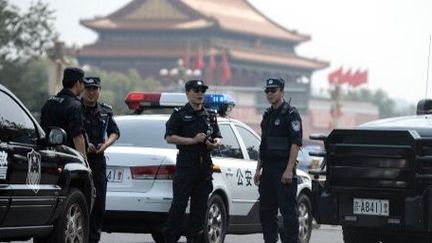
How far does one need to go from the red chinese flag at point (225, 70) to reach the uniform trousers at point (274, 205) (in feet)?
359

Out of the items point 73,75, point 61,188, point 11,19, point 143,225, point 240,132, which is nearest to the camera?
point 61,188

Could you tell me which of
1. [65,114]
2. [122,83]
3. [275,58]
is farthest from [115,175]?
[275,58]

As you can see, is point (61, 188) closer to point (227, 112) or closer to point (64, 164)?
point (64, 164)

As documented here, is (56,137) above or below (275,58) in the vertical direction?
above

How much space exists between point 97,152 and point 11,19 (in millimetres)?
53186

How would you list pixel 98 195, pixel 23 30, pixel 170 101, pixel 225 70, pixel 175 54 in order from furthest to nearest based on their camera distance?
pixel 175 54, pixel 225 70, pixel 23 30, pixel 170 101, pixel 98 195

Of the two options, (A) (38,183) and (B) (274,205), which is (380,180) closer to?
(B) (274,205)

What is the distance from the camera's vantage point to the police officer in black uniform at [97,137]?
12119mm

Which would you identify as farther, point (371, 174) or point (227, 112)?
point (227, 112)

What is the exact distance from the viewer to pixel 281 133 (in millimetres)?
12516

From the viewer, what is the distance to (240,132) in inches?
560

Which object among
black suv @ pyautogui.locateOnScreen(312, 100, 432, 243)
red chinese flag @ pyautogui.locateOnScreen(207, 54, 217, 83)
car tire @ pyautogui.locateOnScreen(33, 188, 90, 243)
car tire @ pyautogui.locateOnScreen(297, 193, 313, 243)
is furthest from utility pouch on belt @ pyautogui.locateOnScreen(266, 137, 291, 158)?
red chinese flag @ pyautogui.locateOnScreen(207, 54, 217, 83)

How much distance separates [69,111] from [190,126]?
4.14 ft

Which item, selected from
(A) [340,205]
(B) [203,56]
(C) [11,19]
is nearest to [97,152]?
(A) [340,205]
